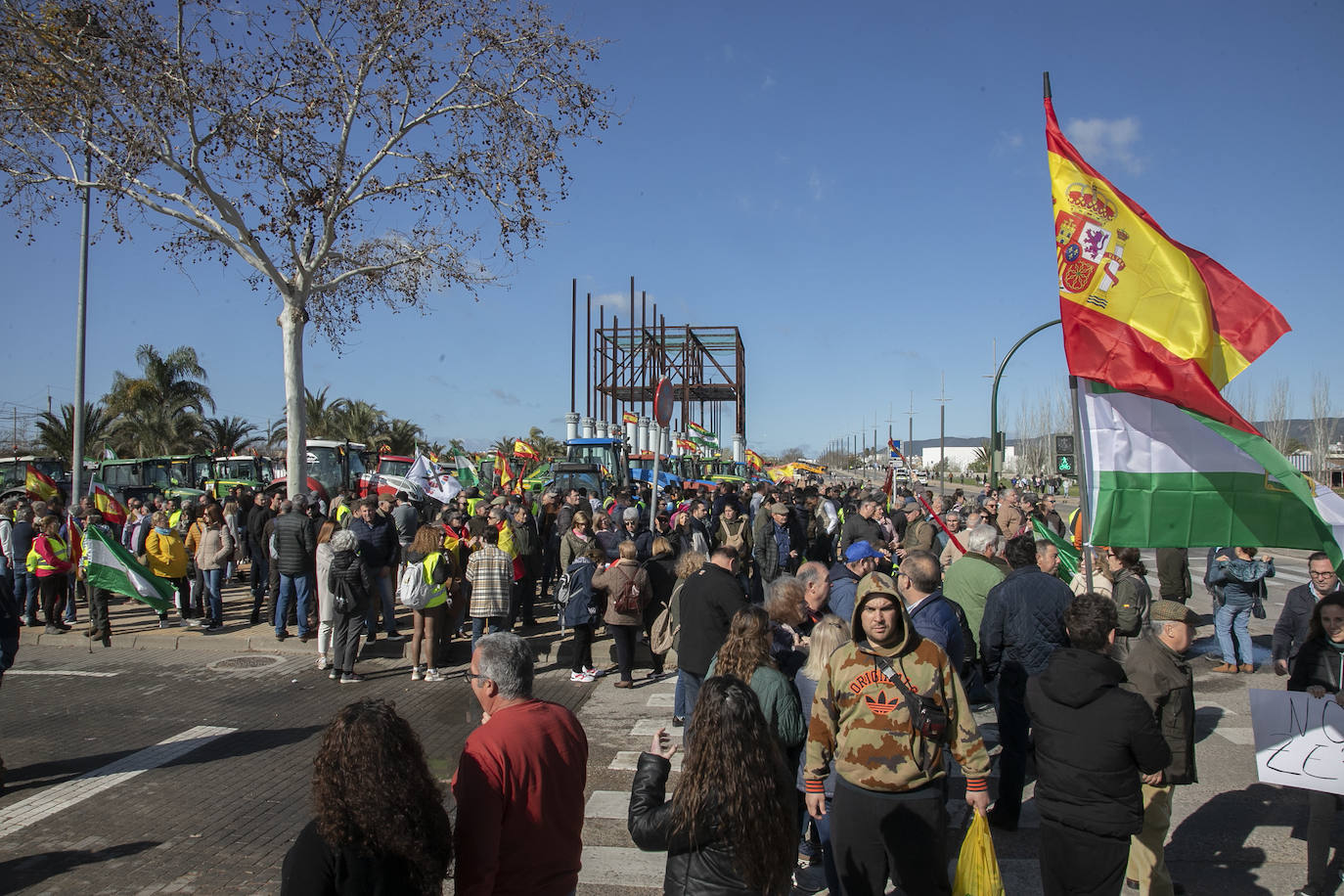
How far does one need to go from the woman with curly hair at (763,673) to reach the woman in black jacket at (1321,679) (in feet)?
8.95

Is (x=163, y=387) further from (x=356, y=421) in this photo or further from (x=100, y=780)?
(x=100, y=780)

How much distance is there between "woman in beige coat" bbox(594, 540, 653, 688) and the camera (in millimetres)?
8789

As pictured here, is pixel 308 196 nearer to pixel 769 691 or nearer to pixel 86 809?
pixel 86 809

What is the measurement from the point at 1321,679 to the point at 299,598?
32.6ft

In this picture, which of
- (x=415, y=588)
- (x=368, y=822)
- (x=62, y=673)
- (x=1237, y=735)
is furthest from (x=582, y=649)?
(x=368, y=822)

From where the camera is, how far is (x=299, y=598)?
10547 millimetres

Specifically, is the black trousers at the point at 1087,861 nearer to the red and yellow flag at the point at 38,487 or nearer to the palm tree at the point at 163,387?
the red and yellow flag at the point at 38,487

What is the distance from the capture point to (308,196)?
38.2 ft

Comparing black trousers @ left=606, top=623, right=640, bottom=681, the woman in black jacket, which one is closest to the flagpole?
the woman in black jacket

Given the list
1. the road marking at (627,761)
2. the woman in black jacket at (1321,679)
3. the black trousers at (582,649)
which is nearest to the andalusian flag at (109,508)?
the black trousers at (582,649)

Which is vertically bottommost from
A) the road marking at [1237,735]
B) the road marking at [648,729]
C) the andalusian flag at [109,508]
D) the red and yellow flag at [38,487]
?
the road marking at [648,729]

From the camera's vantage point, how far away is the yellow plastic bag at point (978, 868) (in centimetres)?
334

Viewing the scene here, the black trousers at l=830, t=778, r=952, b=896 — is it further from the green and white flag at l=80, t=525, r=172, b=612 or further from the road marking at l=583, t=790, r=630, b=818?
the green and white flag at l=80, t=525, r=172, b=612

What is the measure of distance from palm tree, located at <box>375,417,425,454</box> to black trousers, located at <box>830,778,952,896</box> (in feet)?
138
